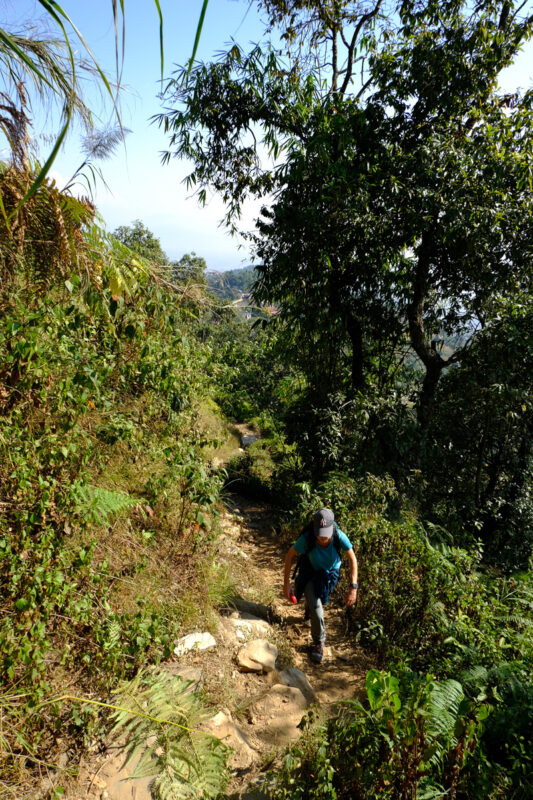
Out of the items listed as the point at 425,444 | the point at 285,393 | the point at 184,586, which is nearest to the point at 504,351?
the point at 425,444

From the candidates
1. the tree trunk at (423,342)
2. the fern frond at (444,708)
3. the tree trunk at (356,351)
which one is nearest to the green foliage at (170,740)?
the fern frond at (444,708)

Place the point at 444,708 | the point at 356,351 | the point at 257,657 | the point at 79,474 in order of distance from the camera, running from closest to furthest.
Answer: the point at 444,708 → the point at 79,474 → the point at 257,657 → the point at 356,351

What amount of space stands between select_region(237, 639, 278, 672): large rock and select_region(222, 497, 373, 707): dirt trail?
317mm

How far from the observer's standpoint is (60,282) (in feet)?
11.2

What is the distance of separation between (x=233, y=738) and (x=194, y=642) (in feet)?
2.24

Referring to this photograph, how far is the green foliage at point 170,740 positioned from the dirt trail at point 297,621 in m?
1.40

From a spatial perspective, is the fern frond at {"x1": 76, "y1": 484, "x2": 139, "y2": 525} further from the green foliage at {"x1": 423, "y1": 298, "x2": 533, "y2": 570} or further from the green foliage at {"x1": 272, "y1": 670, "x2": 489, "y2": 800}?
the green foliage at {"x1": 423, "y1": 298, "x2": 533, "y2": 570}

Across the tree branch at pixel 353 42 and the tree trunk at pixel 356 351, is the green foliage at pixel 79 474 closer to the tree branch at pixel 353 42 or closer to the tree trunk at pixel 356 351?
the tree trunk at pixel 356 351

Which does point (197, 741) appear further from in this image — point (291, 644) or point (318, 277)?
point (318, 277)

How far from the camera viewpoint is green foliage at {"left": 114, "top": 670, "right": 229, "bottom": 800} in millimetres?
2199

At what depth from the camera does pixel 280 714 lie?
3.12m

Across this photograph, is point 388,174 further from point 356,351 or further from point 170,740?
point 170,740

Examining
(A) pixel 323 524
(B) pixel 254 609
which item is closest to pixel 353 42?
(A) pixel 323 524

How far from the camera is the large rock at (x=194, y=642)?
3.14m
